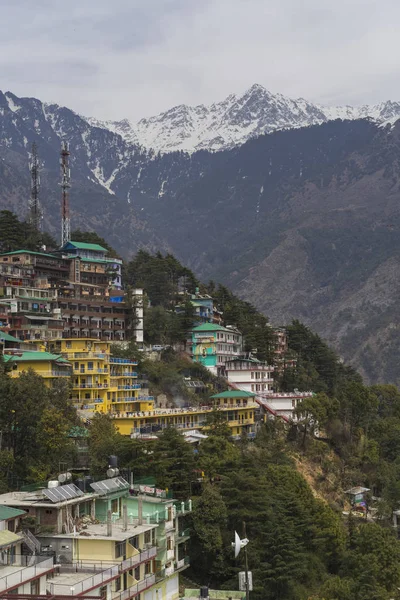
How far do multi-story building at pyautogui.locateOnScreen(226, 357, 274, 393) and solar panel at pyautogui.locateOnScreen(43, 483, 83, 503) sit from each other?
142 feet

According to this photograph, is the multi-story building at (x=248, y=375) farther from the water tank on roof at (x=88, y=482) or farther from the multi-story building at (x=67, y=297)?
the water tank on roof at (x=88, y=482)

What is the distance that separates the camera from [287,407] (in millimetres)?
82625

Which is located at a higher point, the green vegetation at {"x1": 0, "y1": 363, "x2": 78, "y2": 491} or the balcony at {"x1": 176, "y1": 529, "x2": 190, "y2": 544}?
the green vegetation at {"x1": 0, "y1": 363, "x2": 78, "y2": 491}

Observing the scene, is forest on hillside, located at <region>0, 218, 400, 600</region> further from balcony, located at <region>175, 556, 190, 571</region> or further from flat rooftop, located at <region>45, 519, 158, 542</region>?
flat rooftop, located at <region>45, 519, 158, 542</region>

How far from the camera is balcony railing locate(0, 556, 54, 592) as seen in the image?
33.1 meters

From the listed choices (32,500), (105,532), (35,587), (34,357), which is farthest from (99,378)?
(35,587)

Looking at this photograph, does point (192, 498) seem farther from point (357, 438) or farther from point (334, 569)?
point (357, 438)

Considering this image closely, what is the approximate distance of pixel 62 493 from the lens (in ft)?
133

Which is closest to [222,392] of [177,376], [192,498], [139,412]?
[177,376]

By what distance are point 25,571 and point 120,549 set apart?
6.46 m

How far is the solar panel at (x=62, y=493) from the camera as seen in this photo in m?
40.0

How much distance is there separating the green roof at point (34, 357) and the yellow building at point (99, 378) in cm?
192

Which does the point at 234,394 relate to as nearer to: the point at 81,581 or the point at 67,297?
the point at 67,297

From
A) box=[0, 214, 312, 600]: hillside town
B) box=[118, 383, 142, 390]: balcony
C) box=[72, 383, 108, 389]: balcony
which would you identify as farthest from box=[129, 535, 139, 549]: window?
box=[118, 383, 142, 390]: balcony
